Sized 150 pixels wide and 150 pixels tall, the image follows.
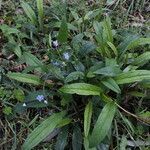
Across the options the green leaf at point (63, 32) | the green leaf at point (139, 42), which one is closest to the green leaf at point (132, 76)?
the green leaf at point (139, 42)

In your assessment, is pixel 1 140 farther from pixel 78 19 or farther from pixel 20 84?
pixel 78 19

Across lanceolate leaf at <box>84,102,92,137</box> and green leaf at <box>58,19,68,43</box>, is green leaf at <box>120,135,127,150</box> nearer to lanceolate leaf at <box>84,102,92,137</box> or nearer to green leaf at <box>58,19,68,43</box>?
lanceolate leaf at <box>84,102,92,137</box>

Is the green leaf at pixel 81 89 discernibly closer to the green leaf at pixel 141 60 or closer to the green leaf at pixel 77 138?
the green leaf at pixel 77 138

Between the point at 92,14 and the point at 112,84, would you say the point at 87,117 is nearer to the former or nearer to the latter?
the point at 112,84

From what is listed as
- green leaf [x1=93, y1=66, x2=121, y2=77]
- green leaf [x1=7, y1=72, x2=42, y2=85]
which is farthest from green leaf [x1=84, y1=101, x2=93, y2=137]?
green leaf [x1=7, y1=72, x2=42, y2=85]

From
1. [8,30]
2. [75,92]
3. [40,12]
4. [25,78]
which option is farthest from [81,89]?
[40,12]

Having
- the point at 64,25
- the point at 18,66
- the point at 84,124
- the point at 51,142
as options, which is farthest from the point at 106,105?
the point at 18,66
